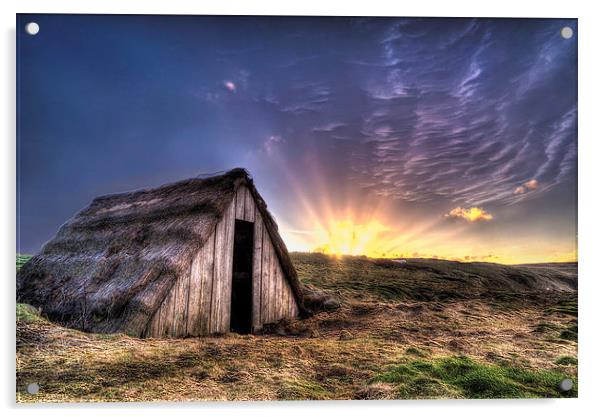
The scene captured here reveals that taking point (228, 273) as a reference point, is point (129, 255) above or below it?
above

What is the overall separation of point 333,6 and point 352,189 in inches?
109

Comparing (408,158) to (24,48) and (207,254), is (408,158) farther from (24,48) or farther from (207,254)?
(24,48)

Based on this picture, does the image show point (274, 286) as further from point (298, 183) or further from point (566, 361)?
point (566, 361)

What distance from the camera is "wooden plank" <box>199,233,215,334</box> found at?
689cm

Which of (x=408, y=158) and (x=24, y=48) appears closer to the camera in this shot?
(x=24, y=48)

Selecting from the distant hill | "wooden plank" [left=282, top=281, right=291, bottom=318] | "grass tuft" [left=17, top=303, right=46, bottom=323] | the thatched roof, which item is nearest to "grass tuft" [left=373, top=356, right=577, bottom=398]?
the distant hill

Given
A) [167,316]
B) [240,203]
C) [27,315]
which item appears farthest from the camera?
[240,203]

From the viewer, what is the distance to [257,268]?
8008 mm

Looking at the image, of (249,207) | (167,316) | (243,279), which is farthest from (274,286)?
(167,316)

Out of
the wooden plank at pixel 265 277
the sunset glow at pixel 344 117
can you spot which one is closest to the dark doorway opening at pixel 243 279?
the wooden plank at pixel 265 277

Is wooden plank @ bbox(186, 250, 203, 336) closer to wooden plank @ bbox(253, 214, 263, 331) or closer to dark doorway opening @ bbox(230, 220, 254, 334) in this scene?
dark doorway opening @ bbox(230, 220, 254, 334)

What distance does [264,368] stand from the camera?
222 inches

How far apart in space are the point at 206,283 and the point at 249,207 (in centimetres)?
161
